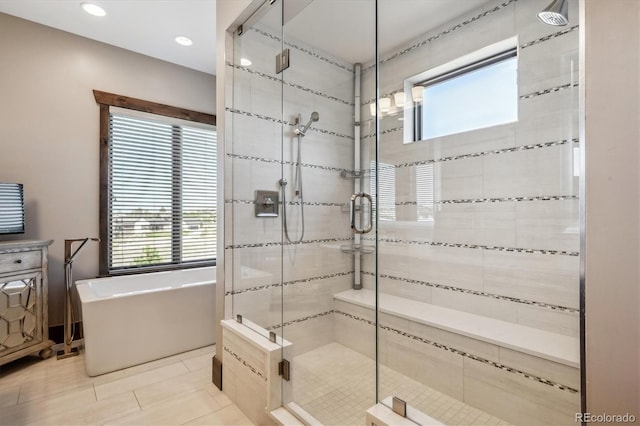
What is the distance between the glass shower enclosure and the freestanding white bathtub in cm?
74

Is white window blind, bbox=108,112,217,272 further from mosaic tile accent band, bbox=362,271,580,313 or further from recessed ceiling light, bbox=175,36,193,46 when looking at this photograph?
mosaic tile accent band, bbox=362,271,580,313

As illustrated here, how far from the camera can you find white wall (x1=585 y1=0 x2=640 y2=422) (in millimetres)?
714

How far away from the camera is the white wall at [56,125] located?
269 centimetres

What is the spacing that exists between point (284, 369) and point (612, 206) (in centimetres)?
160

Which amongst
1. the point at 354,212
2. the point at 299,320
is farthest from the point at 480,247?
the point at 299,320

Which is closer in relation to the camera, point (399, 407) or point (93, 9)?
point (399, 407)

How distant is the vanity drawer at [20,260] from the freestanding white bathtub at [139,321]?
1.22 feet

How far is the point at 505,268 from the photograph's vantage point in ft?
7.14

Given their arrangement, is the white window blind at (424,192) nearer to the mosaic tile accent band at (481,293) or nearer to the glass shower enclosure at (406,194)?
the glass shower enclosure at (406,194)

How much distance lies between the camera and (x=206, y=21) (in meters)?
2.73

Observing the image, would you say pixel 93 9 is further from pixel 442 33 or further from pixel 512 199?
pixel 512 199

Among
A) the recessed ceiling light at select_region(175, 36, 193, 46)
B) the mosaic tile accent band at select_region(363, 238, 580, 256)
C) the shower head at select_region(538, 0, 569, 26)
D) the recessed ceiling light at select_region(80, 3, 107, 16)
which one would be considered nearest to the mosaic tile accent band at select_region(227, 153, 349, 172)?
the mosaic tile accent band at select_region(363, 238, 580, 256)

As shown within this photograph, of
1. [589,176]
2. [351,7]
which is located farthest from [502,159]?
[589,176]

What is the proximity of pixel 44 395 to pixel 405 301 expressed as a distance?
246cm
